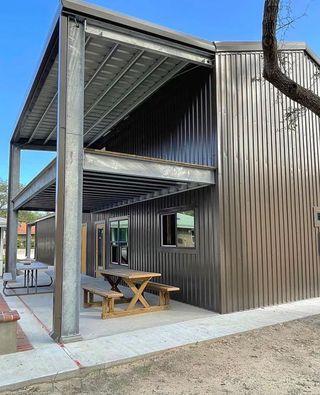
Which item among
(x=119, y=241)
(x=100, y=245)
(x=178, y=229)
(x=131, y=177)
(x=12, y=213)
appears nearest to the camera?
(x=131, y=177)

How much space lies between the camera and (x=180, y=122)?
30.2 ft

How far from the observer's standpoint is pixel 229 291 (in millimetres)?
7496

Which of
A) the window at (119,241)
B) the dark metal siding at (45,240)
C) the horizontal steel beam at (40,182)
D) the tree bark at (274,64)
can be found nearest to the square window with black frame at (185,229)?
the horizontal steel beam at (40,182)

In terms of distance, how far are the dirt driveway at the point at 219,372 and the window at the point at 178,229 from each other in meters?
3.12

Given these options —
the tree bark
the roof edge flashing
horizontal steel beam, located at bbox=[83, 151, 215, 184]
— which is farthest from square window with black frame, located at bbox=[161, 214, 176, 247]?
the tree bark

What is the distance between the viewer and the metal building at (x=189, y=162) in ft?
19.3

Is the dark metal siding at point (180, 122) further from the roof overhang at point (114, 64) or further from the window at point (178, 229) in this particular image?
the window at point (178, 229)

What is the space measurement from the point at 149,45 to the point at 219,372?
559cm

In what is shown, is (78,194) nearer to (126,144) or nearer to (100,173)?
(100,173)

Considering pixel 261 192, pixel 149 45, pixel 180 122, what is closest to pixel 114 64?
pixel 149 45

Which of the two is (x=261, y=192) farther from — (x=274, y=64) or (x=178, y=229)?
(x=274, y=64)

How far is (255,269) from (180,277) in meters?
1.77

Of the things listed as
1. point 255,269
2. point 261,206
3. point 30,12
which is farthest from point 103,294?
point 30,12

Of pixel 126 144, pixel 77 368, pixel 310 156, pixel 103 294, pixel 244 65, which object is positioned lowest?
pixel 77 368
